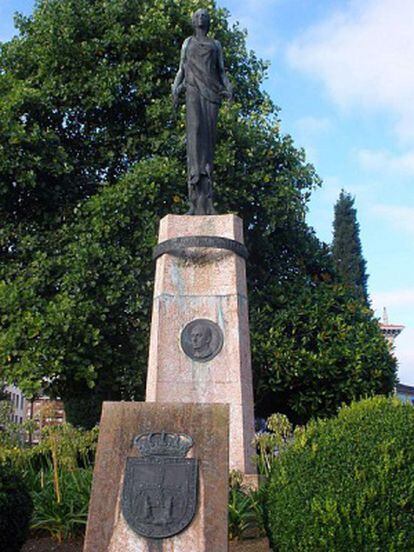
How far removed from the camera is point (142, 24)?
52.3ft

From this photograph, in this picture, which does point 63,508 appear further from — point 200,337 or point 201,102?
point 201,102

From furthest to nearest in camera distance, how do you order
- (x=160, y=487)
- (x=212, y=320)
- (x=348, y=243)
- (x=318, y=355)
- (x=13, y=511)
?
1. (x=348, y=243)
2. (x=318, y=355)
3. (x=212, y=320)
4. (x=13, y=511)
5. (x=160, y=487)

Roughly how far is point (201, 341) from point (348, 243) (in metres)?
34.9

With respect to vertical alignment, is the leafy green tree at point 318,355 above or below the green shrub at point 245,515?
above

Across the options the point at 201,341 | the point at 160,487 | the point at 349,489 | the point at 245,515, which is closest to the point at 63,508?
the point at 245,515

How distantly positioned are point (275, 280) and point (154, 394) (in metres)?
7.82

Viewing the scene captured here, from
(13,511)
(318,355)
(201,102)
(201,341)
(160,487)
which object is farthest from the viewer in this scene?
(318,355)

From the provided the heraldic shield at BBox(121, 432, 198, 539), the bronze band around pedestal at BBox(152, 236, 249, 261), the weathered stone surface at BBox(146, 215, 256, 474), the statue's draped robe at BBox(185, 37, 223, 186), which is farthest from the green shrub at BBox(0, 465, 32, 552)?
the statue's draped robe at BBox(185, 37, 223, 186)

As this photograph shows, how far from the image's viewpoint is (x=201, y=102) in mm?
10070

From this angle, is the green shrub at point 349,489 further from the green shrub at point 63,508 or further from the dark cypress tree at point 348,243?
the dark cypress tree at point 348,243

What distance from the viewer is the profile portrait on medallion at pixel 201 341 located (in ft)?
28.6

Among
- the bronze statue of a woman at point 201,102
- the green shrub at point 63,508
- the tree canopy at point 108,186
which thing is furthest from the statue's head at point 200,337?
the tree canopy at point 108,186

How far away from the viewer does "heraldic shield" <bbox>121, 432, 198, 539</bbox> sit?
468 centimetres

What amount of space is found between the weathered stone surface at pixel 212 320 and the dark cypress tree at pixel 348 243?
30640mm
